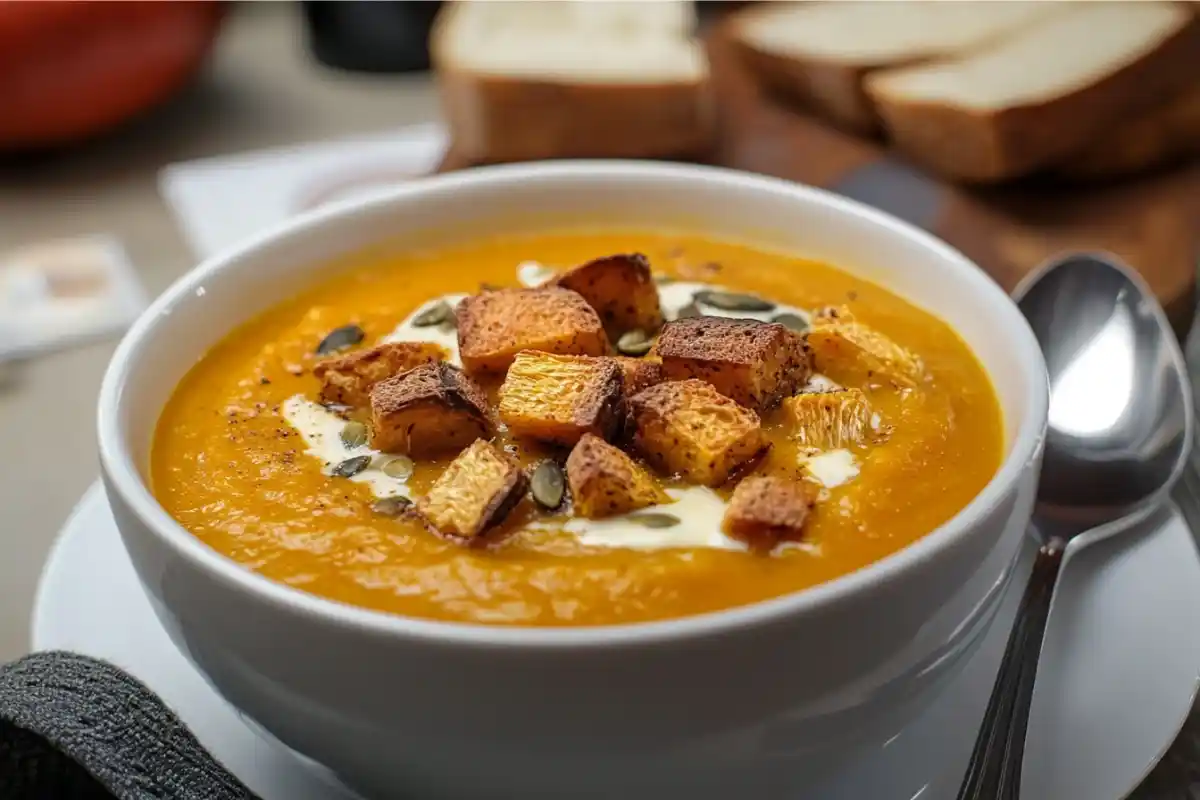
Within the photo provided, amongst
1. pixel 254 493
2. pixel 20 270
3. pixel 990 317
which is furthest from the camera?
pixel 20 270

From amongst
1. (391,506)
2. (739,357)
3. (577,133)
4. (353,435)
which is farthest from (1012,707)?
(577,133)

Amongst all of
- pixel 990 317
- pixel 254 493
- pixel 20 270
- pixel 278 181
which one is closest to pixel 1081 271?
pixel 990 317

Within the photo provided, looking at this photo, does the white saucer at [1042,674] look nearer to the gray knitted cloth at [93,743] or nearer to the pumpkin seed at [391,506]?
the gray knitted cloth at [93,743]

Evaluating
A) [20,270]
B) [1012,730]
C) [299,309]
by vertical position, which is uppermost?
[299,309]

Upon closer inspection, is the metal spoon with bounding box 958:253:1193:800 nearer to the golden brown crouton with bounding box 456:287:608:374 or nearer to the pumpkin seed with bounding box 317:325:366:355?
the golden brown crouton with bounding box 456:287:608:374

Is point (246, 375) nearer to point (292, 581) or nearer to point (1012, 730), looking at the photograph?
point (292, 581)

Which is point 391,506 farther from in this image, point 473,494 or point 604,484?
point 604,484

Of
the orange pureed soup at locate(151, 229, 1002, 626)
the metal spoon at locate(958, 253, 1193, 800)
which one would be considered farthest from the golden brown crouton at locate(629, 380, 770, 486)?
the metal spoon at locate(958, 253, 1193, 800)
